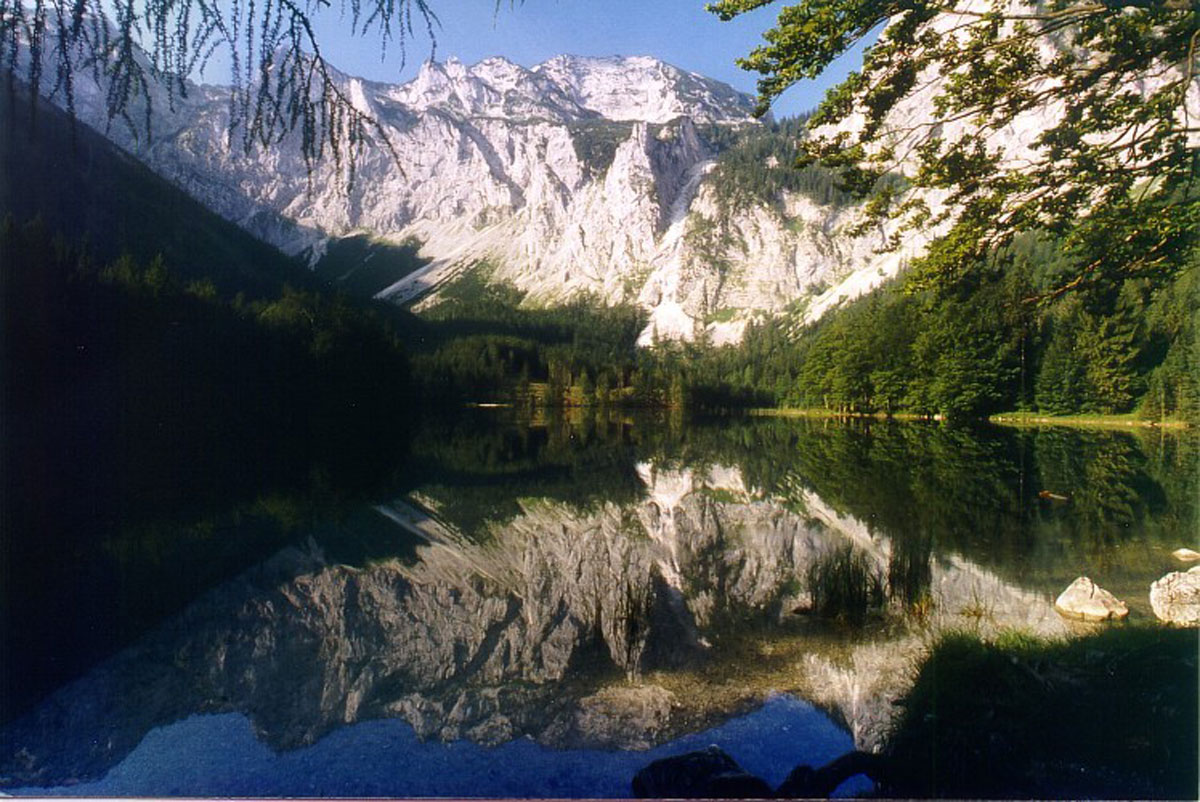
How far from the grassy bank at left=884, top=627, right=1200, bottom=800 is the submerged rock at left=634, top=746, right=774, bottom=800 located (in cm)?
84

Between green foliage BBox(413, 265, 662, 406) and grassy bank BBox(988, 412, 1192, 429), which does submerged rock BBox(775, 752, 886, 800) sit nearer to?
grassy bank BBox(988, 412, 1192, 429)

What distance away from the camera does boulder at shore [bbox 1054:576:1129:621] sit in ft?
16.7

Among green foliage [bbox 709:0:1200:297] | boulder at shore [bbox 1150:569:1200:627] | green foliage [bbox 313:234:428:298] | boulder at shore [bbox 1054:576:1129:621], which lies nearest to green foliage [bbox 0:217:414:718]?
green foliage [bbox 313:234:428:298]

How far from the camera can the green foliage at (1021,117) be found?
4750mm

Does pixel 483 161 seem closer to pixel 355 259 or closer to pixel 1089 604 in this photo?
pixel 355 259

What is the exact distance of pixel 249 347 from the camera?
40.0 feet

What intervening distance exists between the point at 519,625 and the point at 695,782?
2649 millimetres

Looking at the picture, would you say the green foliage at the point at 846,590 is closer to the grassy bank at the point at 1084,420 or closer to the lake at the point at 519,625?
the lake at the point at 519,625

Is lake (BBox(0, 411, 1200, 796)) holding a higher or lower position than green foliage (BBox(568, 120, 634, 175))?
lower

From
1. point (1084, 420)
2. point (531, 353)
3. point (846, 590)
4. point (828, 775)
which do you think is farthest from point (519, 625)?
point (531, 353)

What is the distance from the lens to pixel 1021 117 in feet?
17.3

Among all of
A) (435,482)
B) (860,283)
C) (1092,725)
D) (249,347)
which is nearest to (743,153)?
(860,283)

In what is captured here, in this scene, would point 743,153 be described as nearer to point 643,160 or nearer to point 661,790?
point 643,160

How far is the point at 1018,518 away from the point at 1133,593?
388 centimetres
